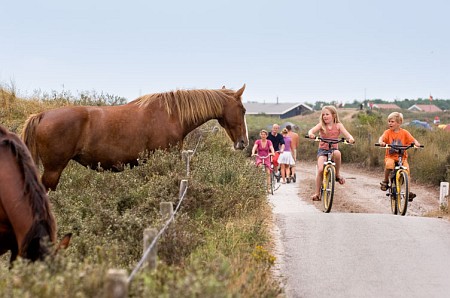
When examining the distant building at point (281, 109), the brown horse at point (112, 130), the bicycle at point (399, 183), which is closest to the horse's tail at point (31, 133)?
the brown horse at point (112, 130)

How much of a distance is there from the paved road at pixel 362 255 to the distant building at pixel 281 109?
109 m

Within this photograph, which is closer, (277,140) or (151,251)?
(151,251)

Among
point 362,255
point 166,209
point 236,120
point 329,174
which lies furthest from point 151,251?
point 329,174

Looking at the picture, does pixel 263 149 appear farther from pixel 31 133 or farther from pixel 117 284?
pixel 117 284

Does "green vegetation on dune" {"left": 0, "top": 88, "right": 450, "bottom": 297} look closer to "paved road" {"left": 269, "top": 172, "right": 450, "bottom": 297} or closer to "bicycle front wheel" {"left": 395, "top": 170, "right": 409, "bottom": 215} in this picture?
"paved road" {"left": 269, "top": 172, "right": 450, "bottom": 297}

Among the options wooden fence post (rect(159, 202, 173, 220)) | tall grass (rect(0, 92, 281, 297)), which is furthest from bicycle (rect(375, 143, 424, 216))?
wooden fence post (rect(159, 202, 173, 220))

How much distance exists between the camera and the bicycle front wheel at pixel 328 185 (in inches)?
521

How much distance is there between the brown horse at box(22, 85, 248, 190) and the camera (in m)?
12.0

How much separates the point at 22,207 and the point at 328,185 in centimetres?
859

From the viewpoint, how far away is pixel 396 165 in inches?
559

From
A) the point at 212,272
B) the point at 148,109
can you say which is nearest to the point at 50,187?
the point at 148,109

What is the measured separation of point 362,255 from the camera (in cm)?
959

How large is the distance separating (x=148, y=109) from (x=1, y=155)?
657cm

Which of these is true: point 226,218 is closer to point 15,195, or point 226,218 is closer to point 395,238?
point 395,238
